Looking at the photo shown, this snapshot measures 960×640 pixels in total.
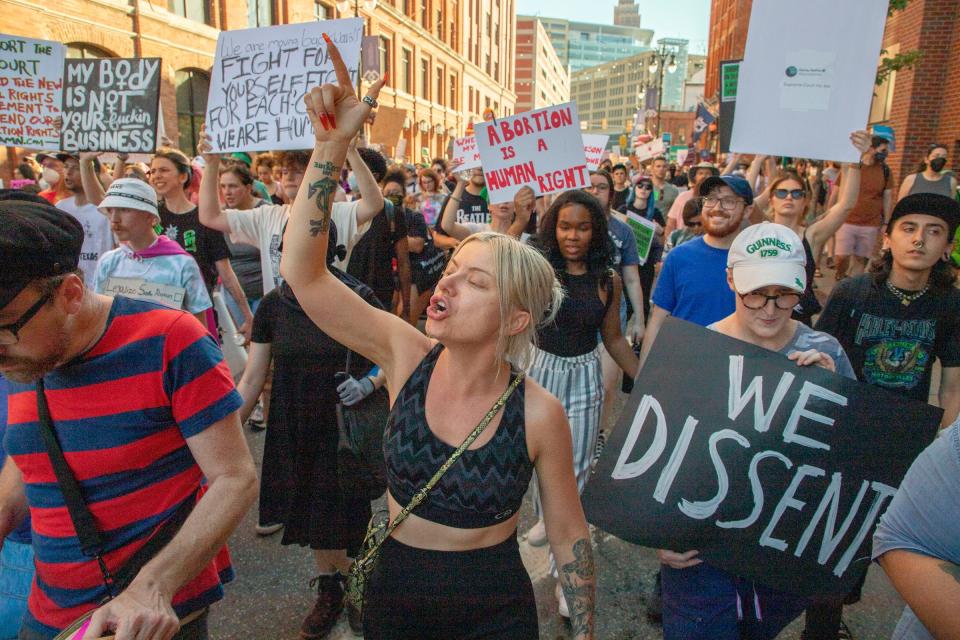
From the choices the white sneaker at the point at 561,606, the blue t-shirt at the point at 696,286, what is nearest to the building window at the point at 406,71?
the blue t-shirt at the point at 696,286

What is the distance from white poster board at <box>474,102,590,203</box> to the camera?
16.4ft

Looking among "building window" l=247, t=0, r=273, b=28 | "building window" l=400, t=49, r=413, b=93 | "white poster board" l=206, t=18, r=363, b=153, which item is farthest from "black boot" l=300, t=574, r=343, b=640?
"building window" l=400, t=49, r=413, b=93

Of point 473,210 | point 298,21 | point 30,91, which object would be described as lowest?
point 473,210

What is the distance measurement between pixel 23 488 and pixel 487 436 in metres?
1.34

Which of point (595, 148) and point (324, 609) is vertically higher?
point (595, 148)

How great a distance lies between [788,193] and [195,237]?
4.15 meters

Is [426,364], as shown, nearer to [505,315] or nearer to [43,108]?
[505,315]

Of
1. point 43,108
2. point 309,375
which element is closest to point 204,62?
point 43,108

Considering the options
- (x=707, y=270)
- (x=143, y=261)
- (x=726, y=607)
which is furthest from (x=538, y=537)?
(x=143, y=261)

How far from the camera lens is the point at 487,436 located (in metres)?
1.81

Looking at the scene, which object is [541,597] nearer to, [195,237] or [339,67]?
[339,67]

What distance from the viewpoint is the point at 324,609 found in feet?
9.73

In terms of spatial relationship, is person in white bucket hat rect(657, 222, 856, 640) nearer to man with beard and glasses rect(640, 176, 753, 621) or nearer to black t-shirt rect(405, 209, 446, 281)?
man with beard and glasses rect(640, 176, 753, 621)

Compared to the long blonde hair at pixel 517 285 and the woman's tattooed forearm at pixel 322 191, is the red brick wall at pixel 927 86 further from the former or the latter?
the woman's tattooed forearm at pixel 322 191
